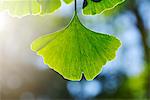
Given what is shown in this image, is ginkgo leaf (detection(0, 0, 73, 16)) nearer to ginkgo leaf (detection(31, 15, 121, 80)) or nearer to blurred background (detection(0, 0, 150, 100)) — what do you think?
ginkgo leaf (detection(31, 15, 121, 80))

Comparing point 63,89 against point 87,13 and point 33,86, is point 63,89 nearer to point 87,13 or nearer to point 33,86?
point 33,86

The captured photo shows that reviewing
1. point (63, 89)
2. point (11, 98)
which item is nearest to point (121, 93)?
point (63, 89)

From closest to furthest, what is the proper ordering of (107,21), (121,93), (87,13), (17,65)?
(87,13)
(107,21)
(17,65)
(121,93)

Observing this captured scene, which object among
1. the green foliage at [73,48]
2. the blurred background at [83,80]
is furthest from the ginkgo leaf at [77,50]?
the blurred background at [83,80]

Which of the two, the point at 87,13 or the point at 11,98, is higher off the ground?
the point at 87,13

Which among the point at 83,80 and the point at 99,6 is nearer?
the point at 99,6

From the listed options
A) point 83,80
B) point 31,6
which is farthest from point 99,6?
point 83,80

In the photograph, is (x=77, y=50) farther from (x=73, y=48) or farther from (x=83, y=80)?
(x=83, y=80)

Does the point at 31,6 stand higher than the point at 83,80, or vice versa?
the point at 31,6
